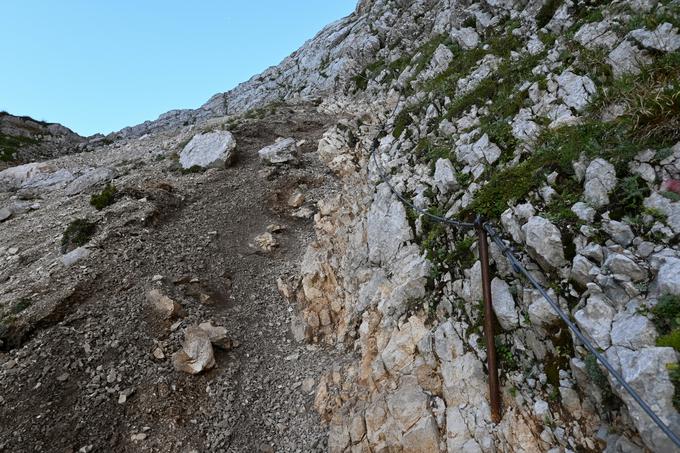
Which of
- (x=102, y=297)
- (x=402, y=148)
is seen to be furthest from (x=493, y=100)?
(x=102, y=297)

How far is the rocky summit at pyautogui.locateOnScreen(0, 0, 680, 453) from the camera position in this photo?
16.6 ft

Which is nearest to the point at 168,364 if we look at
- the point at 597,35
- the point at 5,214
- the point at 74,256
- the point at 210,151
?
the point at 74,256

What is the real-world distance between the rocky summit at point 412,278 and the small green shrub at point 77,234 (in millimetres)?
140

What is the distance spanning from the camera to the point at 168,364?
31.8 ft

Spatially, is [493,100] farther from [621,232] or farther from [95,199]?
[95,199]

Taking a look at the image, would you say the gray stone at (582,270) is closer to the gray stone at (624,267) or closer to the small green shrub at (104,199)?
the gray stone at (624,267)

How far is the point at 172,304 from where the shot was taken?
10.9 m

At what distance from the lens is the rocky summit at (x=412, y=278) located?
5.07 meters

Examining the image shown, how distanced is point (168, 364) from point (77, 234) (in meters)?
7.44

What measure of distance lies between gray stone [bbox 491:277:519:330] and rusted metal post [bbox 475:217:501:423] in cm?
15

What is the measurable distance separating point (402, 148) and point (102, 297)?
437 inches

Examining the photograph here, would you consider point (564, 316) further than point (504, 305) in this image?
No

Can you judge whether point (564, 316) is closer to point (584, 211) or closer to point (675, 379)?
point (675, 379)

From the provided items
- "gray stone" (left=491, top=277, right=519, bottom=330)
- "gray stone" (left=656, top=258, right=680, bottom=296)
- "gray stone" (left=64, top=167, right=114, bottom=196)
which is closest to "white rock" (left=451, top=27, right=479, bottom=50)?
"gray stone" (left=491, top=277, right=519, bottom=330)
